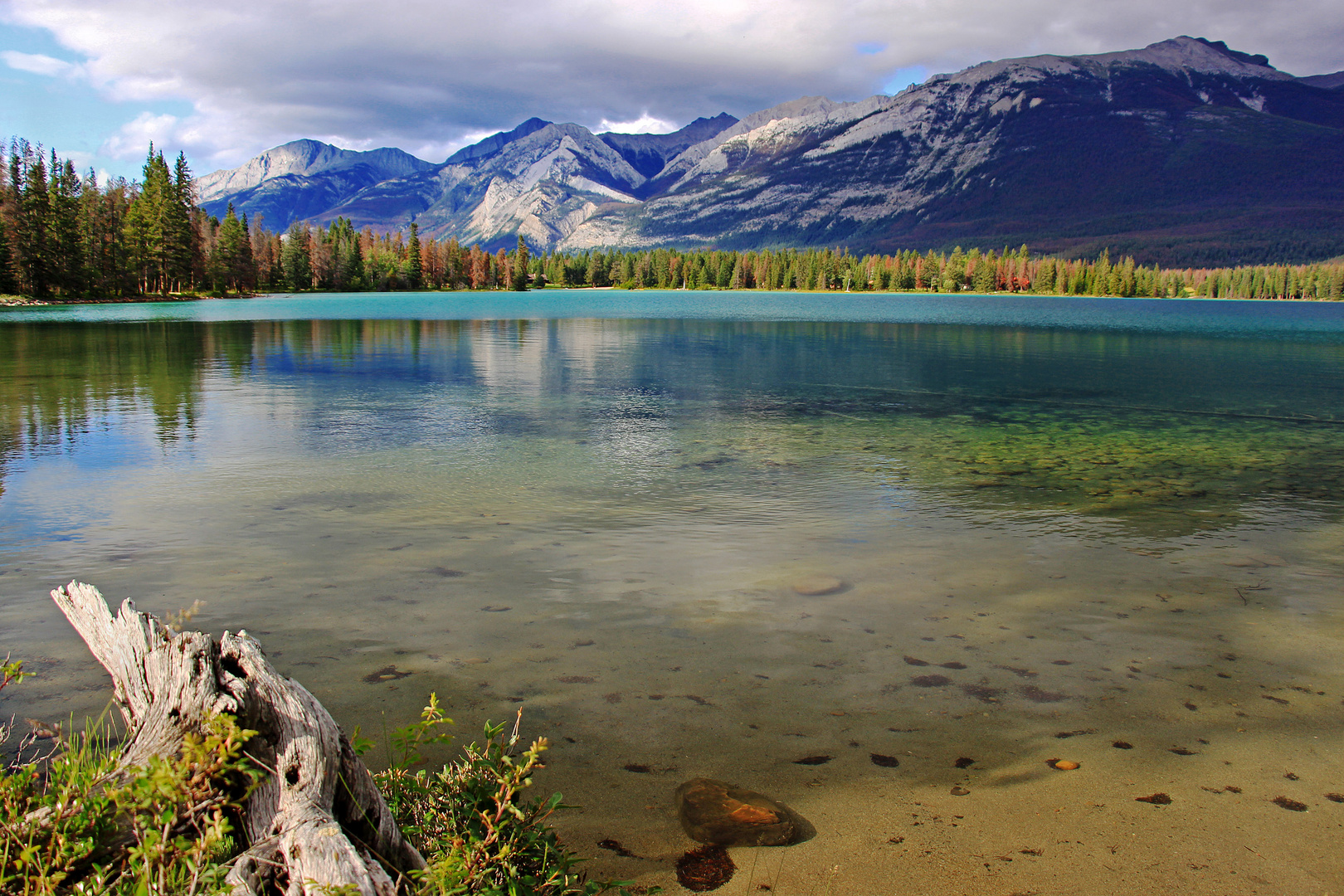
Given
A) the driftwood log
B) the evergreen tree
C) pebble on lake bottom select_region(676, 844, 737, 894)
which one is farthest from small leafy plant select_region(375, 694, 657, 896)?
the evergreen tree

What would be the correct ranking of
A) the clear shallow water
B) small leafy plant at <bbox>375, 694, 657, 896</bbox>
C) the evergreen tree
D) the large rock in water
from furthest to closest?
the evergreen tree
the clear shallow water
the large rock in water
small leafy plant at <bbox>375, 694, 657, 896</bbox>

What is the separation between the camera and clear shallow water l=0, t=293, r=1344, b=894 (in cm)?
582

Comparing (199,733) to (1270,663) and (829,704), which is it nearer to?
(829,704)

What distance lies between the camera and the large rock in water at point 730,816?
541 centimetres

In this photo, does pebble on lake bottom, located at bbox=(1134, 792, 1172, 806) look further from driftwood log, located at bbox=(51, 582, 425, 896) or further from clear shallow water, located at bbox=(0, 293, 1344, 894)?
driftwood log, located at bbox=(51, 582, 425, 896)

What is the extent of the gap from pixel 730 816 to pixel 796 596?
4.91 m

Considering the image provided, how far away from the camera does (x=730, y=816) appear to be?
5625 mm

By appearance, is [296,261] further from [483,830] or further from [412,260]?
[483,830]

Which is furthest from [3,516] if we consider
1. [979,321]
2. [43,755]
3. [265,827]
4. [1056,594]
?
[979,321]

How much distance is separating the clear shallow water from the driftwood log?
2.03 m

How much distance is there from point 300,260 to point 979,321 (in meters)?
132

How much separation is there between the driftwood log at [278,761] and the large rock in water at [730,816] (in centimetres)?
226

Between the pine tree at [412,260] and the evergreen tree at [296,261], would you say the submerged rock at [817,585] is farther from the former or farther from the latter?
the pine tree at [412,260]

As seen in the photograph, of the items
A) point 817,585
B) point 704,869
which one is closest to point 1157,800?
point 704,869
